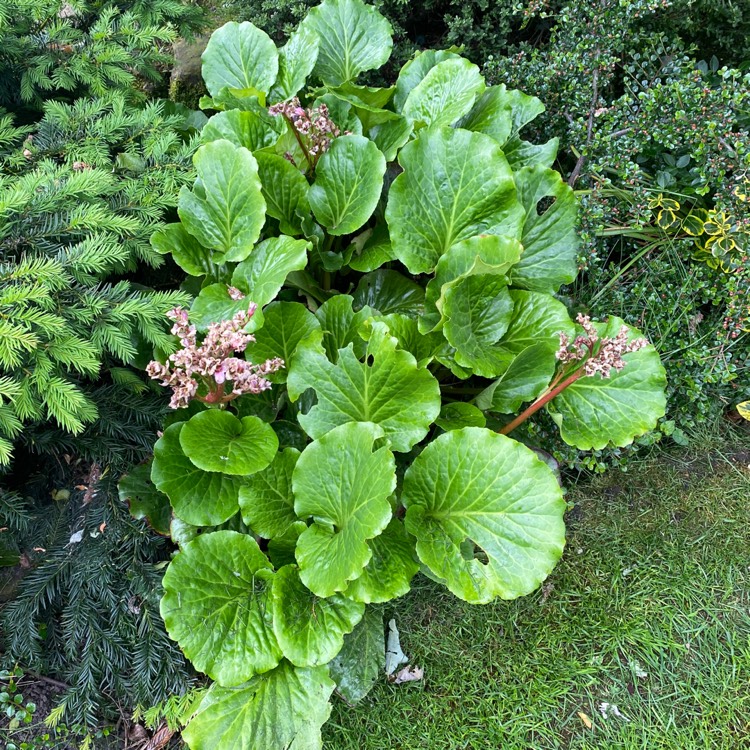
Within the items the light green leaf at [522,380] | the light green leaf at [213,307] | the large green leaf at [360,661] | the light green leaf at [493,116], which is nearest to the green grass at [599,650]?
the large green leaf at [360,661]

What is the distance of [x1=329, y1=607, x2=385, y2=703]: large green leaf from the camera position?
5.34ft

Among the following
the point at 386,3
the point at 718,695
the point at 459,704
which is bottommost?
the point at 459,704

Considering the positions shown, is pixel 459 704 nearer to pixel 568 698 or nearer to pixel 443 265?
pixel 568 698

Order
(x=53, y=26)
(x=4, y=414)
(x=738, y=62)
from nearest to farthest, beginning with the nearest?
(x=4, y=414) → (x=53, y=26) → (x=738, y=62)

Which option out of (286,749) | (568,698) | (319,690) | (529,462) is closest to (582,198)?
(529,462)

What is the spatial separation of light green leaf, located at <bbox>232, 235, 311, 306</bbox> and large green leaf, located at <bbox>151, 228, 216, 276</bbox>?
147 millimetres

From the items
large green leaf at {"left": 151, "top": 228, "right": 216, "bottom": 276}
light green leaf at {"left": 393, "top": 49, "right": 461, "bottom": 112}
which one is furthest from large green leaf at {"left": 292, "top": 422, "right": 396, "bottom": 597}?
light green leaf at {"left": 393, "top": 49, "right": 461, "bottom": 112}

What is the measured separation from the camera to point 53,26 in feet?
6.24

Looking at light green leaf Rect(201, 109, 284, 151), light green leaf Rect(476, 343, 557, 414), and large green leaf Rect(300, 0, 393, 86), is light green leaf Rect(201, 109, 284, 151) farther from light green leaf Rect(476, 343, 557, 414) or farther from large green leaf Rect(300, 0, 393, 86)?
light green leaf Rect(476, 343, 557, 414)

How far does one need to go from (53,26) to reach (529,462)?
6.88ft

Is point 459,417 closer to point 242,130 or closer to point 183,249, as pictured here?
point 183,249

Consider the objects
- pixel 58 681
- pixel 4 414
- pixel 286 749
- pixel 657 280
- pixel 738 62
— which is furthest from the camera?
pixel 738 62

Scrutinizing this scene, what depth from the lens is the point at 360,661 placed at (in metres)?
1.65

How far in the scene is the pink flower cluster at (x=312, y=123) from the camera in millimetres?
1812
